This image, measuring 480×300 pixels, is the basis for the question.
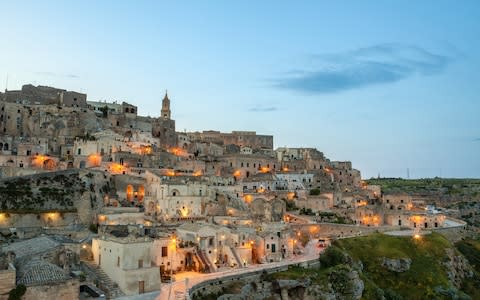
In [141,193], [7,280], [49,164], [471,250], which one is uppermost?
[49,164]

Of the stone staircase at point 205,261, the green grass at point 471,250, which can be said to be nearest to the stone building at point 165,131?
the stone staircase at point 205,261

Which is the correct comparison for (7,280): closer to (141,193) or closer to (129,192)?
(129,192)

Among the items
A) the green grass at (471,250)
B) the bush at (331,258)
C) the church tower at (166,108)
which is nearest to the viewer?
the bush at (331,258)

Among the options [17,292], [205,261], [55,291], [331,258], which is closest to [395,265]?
[331,258]

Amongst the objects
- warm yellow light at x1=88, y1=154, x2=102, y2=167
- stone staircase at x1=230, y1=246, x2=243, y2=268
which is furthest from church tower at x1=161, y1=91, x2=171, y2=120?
stone staircase at x1=230, y1=246, x2=243, y2=268

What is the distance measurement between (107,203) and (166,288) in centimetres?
2118

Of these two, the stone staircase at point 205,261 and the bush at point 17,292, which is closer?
the bush at point 17,292

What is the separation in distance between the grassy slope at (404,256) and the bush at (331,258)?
11.6 feet

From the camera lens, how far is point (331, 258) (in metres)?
49.2

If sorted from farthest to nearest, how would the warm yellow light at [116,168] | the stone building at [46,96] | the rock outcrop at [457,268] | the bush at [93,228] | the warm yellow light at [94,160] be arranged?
the stone building at [46,96], the warm yellow light at [94,160], the warm yellow light at [116,168], the rock outcrop at [457,268], the bush at [93,228]

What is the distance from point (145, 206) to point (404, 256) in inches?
1216

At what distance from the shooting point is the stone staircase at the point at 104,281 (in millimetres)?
34963

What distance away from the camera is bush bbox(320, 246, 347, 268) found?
48656 mm

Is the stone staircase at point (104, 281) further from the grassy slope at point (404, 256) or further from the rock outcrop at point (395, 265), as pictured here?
the rock outcrop at point (395, 265)
